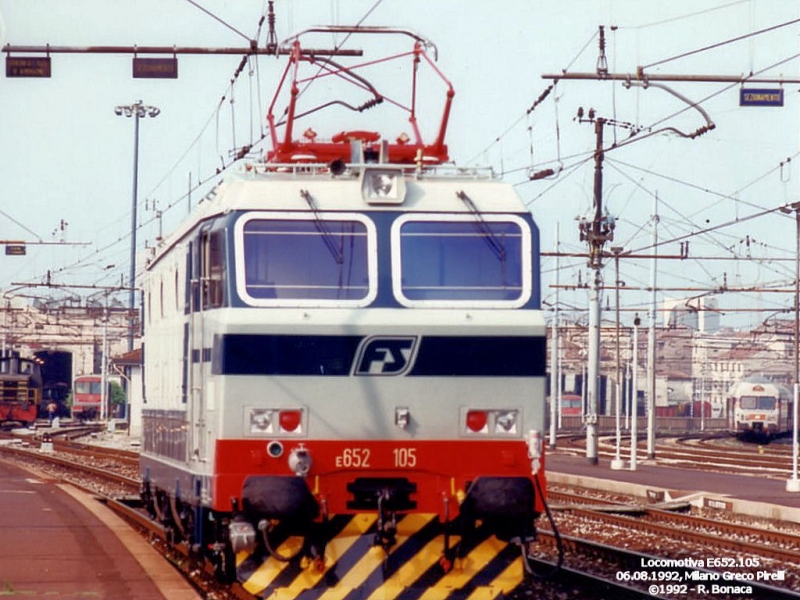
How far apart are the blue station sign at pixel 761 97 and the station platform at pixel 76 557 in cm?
1195

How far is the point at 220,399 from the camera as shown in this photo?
11359mm

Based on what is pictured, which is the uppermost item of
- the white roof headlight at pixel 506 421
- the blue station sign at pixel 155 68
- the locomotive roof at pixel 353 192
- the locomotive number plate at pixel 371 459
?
the blue station sign at pixel 155 68

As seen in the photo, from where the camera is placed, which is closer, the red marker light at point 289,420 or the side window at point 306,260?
the red marker light at point 289,420

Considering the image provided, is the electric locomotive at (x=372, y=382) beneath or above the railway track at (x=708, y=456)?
above

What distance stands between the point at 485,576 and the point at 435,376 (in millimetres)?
1629

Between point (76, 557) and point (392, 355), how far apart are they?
6563 millimetres

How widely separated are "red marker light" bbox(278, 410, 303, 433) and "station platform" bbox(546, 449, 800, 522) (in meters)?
13.7

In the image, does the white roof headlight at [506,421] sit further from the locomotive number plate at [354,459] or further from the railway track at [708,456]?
the railway track at [708,456]

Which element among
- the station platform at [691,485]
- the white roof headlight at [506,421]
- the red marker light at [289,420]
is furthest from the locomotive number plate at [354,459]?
the station platform at [691,485]

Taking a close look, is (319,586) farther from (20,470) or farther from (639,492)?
(20,470)

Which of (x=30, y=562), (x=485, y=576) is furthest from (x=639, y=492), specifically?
(x=485, y=576)

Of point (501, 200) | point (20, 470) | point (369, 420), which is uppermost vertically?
point (501, 200)

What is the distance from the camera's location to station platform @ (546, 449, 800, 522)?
25.3 m

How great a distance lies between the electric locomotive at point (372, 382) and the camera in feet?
37.2
